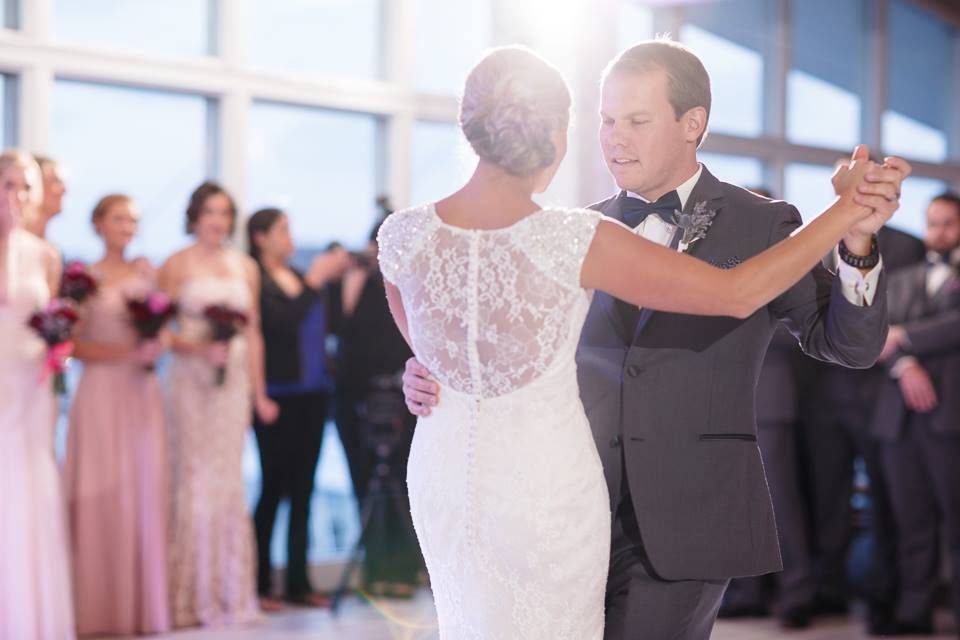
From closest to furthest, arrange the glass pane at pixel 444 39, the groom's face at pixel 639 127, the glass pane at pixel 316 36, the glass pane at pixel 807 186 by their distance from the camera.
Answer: the groom's face at pixel 639 127 → the glass pane at pixel 316 36 → the glass pane at pixel 444 39 → the glass pane at pixel 807 186

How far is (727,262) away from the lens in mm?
2512

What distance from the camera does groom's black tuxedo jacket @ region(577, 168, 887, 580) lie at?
2473 mm

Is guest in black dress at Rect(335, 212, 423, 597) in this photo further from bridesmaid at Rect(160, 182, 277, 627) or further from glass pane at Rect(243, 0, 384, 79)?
glass pane at Rect(243, 0, 384, 79)

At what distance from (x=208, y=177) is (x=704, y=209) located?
4.88 meters

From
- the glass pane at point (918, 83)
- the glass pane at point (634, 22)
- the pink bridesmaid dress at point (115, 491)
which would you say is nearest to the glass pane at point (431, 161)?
the glass pane at point (634, 22)

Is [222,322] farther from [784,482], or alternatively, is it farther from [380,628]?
[784,482]

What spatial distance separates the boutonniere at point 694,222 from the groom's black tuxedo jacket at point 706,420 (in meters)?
0.02

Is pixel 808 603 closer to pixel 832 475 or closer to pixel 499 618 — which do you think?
pixel 832 475

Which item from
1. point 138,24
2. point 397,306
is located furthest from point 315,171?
point 397,306

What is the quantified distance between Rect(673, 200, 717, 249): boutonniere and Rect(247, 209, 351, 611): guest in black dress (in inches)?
163

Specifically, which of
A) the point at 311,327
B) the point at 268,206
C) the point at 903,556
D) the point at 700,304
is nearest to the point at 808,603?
the point at 903,556

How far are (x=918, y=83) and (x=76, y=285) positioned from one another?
Result: 759cm

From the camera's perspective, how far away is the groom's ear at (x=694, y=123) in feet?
8.63

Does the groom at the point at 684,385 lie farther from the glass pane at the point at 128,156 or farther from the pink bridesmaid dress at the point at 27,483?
the glass pane at the point at 128,156
